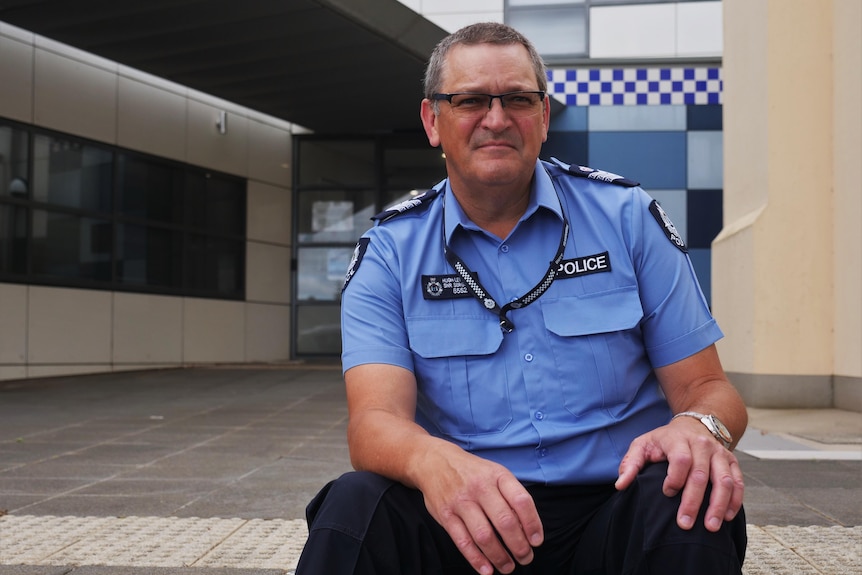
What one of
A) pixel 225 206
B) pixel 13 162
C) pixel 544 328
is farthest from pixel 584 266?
pixel 225 206

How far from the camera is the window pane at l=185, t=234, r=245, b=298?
43.5ft

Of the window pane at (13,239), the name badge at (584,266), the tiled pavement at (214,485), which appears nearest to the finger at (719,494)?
the name badge at (584,266)

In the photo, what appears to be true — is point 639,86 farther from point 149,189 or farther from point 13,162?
point 13,162

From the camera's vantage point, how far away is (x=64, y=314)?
10984 mm

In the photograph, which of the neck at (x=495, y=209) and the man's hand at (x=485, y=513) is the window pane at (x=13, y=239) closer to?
the neck at (x=495, y=209)

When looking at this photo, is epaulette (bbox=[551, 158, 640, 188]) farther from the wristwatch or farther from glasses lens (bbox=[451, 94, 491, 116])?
the wristwatch

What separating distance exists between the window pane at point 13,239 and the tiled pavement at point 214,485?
8.12 ft

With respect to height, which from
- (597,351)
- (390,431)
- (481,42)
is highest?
(481,42)

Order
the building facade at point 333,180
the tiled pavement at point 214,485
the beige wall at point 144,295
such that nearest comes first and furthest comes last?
the tiled pavement at point 214,485 < the building facade at point 333,180 < the beige wall at point 144,295

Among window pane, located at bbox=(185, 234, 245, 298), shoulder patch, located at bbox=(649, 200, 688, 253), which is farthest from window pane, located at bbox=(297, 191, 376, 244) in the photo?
shoulder patch, located at bbox=(649, 200, 688, 253)

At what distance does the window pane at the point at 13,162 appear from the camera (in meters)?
10.1

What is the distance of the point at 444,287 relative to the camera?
1.96 m

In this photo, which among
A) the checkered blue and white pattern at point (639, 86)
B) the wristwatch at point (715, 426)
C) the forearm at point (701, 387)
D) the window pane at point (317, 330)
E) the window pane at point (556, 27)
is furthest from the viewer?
the window pane at point (317, 330)

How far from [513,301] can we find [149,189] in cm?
1134
